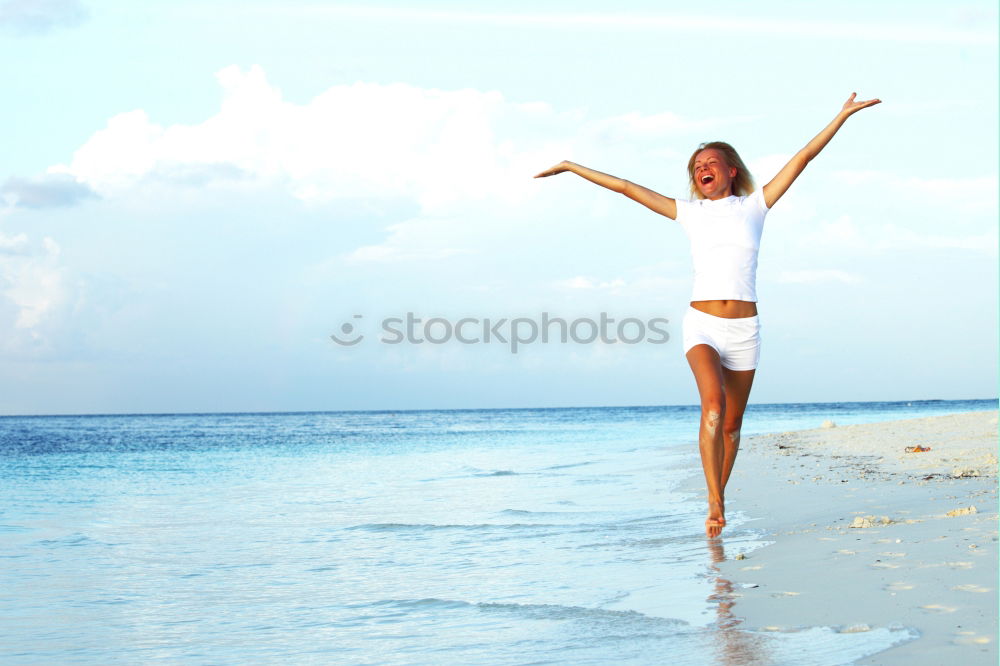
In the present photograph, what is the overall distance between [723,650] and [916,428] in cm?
1716

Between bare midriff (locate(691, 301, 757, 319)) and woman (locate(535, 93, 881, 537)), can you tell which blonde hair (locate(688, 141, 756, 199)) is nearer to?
woman (locate(535, 93, 881, 537))

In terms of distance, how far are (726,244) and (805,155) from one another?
0.65 m

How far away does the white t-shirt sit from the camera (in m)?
5.53

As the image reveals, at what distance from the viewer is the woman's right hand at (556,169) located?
5711 mm

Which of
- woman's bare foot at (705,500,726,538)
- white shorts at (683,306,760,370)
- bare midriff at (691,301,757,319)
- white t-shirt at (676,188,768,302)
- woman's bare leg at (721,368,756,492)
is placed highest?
white t-shirt at (676,188,768,302)

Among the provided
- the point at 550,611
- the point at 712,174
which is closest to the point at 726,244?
the point at 712,174

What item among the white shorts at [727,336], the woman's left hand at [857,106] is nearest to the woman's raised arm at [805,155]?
the woman's left hand at [857,106]

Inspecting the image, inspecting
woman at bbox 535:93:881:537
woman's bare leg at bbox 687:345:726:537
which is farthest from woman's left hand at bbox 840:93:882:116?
woman's bare leg at bbox 687:345:726:537

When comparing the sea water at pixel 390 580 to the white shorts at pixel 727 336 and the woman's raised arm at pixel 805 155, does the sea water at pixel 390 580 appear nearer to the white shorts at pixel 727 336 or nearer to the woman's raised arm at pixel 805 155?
the white shorts at pixel 727 336

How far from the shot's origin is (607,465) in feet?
55.7

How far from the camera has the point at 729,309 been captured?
5.59 metres

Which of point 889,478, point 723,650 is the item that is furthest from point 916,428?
point 723,650

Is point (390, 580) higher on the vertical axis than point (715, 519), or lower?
lower

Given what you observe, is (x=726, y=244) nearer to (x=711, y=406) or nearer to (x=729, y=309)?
(x=729, y=309)
